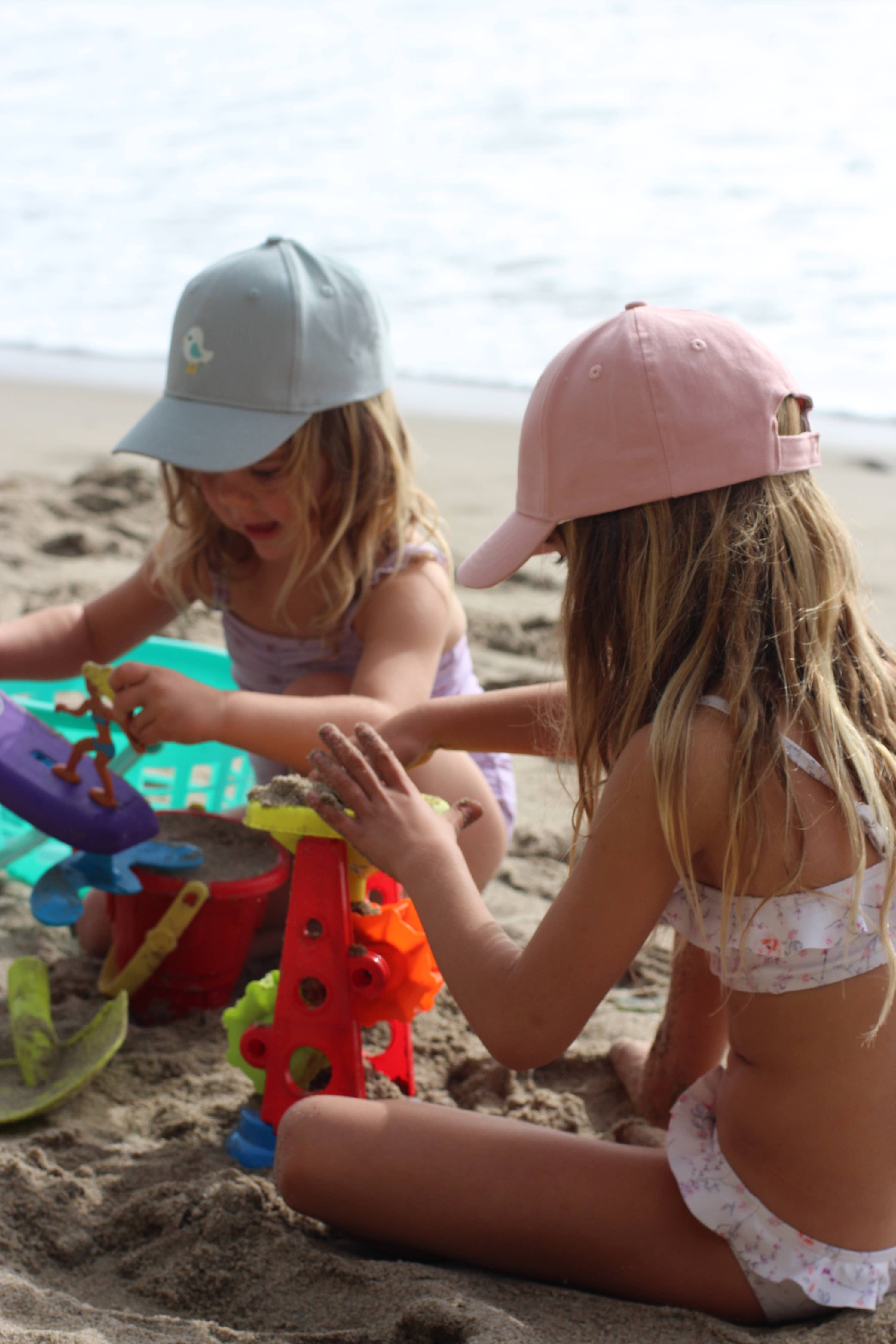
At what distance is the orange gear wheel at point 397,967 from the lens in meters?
1.24

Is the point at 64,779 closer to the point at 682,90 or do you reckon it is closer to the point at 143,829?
the point at 143,829

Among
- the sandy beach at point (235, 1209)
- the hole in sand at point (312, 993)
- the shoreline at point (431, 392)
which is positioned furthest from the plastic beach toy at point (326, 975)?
the shoreline at point (431, 392)

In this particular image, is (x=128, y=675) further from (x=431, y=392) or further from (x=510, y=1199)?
(x=431, y=392)

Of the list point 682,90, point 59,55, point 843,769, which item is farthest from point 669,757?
point 59,55

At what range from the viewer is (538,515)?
3.56 feet

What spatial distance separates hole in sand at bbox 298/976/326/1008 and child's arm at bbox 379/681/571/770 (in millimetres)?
270

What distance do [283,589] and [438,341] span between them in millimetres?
3884

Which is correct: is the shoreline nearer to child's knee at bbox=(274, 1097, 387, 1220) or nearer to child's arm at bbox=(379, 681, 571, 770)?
child's arm at bbox=(379, 681, 571, 770)

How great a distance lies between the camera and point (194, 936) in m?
1.55

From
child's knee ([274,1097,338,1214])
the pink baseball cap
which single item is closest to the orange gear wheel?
child's knee ([274,1097,338,1214])

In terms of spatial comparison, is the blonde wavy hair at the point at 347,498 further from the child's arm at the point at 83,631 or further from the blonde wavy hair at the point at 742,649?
the blonde wavy hair at the point at 742,649

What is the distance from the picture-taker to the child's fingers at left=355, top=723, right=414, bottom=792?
45.6 inches

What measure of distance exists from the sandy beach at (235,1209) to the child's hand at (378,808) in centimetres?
36

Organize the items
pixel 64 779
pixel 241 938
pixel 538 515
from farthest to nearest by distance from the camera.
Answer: pixel 241 938 → pixel 64 779 → pixel 538 515
